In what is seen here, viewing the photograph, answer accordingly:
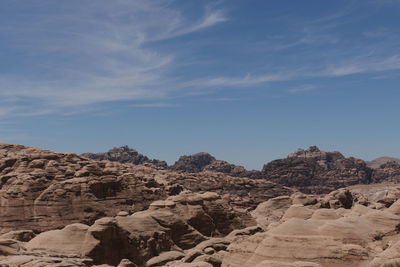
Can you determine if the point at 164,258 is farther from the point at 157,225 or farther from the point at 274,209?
the point at 274,209

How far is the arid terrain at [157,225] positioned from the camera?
30.2m

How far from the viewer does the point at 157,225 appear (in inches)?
1998

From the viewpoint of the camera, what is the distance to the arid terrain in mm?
30156

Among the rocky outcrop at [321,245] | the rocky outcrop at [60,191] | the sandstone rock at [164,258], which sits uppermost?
the rocky outcrop at [60,191]

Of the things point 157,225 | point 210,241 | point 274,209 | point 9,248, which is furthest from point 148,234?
point 274,209

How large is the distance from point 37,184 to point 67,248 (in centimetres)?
4215

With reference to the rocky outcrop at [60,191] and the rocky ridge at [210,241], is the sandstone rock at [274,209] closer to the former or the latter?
the rocky outcrop at [60,191]

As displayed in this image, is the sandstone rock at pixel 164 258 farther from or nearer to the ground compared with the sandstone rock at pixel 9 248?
nearer to the ground

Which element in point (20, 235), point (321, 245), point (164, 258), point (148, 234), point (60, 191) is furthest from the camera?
point (60, 191)

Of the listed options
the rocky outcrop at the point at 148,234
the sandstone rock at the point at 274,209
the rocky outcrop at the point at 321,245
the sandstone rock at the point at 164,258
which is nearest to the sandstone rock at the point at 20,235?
the rocky outcrop at the point at 148,234

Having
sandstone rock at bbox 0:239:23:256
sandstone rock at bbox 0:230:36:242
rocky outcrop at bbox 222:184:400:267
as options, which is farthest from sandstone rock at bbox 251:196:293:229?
sandstone rock at bbox 0:239:23:256

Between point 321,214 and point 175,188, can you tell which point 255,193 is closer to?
point 175,188

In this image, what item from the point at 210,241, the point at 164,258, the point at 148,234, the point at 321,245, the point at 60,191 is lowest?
the point at 164,258

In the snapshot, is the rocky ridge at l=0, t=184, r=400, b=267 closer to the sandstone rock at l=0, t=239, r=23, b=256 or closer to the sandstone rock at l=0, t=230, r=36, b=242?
the sandstone rock at l=0, t=239, r=23, b=256
